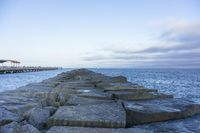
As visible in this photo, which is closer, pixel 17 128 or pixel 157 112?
pixel 17 128

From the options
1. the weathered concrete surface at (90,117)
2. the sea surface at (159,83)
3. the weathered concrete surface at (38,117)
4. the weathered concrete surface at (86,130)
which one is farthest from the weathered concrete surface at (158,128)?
the sea surface at (159,83)

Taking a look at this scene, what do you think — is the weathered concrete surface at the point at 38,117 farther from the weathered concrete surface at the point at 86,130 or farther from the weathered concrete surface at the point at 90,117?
the weathered concrete surface at the point at 86,130

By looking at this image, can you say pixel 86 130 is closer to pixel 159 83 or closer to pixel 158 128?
pixel 158 128

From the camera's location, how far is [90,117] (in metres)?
2.89

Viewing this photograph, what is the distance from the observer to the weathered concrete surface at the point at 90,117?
2.73 m

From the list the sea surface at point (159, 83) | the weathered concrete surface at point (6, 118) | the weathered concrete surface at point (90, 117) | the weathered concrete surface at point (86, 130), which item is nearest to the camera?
the weathered concrete surface at point (86, 130)

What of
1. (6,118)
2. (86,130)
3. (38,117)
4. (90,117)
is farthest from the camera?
(38,117)

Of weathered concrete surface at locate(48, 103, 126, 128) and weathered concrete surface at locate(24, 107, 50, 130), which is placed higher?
weathered concrete surface at locate(48, 103, 126, 128)

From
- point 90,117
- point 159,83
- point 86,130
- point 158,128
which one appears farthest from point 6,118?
point 159,83

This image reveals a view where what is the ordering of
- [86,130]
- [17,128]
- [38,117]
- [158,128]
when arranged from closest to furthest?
[86,130] < [17,128] < [158,128] < [38,117]

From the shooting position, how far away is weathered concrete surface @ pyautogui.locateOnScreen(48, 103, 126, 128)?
2.73 metres

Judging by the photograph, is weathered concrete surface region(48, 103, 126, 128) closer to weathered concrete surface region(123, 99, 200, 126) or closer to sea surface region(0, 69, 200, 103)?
weathered concrete surface region(123, 99, 200, 126)

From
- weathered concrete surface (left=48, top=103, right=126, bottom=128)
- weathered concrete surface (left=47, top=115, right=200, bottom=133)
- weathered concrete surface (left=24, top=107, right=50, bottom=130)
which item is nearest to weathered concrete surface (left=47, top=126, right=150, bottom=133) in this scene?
weathered concrete surface (left=47, top=115, right=200, bottom=133)

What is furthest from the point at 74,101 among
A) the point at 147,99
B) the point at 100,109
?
the point at 147,99
